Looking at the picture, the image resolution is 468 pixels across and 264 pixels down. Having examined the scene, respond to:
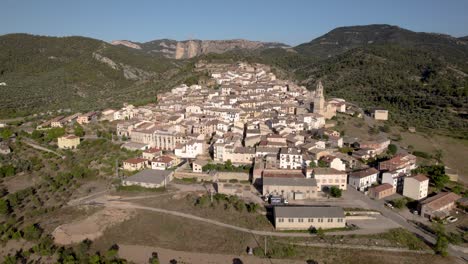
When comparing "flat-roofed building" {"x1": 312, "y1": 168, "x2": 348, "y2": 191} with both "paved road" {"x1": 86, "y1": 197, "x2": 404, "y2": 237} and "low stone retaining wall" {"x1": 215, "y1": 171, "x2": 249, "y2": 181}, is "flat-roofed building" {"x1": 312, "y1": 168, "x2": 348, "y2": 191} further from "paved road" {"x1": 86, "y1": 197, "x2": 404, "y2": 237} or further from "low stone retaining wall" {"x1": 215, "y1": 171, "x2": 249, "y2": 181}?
"paved road" {"x1": 86, "y1": 197, "x2": 404, "y2": 237}

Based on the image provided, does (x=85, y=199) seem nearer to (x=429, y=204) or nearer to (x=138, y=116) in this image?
(x=138, y=116)

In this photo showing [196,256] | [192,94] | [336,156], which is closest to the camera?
[196,256]

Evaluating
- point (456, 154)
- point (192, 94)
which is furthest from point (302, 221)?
point (192, 94)

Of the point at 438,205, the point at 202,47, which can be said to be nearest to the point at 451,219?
the point at 438,205

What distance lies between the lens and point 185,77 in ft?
254

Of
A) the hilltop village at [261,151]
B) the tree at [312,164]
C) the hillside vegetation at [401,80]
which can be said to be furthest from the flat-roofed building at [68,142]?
the hillside vegetation at [401,80]

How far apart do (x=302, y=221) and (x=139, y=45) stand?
613ft

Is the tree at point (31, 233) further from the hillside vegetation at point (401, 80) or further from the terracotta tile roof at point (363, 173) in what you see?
the hillside vegetation at point (401, 80)

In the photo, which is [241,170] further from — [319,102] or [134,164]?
[319,102]

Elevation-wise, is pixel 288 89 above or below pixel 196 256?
above

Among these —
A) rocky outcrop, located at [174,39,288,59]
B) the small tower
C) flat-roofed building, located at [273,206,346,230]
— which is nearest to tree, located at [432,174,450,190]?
flat-roofed building, located at [273,206,346,230]

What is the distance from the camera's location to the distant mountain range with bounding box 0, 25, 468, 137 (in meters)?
68.5

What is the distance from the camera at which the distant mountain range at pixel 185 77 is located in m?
68.5

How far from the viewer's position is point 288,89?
67.9m
